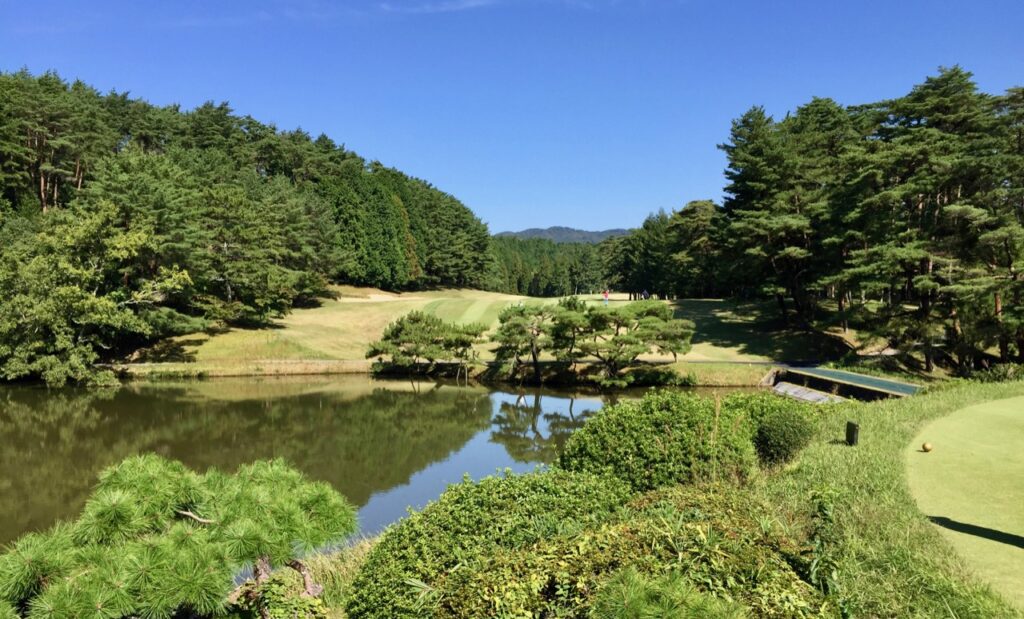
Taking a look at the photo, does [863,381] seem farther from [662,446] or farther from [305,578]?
[305,578]

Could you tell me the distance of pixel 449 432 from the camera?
17438mm

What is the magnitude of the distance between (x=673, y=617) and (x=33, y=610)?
344 centimetres

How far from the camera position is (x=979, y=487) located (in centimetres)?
706

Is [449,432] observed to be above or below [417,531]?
below

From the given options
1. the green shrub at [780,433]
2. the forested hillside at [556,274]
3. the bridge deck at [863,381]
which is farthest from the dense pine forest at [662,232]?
the forested hillside at [556,274]

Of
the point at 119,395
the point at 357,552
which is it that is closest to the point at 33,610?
the point at 357,552

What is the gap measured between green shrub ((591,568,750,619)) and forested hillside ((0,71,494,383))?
27526 mm

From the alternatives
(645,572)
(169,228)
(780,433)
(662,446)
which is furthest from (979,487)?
(169,228)

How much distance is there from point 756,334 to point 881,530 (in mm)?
28321

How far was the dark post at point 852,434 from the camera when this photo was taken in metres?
9.12

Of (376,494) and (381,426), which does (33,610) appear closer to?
(376,494)

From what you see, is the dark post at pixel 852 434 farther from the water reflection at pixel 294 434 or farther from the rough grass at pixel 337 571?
the rough grass at pixel 337 571

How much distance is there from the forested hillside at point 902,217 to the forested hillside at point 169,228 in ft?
92.5

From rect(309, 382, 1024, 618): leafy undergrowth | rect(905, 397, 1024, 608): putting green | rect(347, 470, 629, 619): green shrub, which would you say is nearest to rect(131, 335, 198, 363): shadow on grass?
rect(309, 382, 1024, 618): leafy undergrowth
